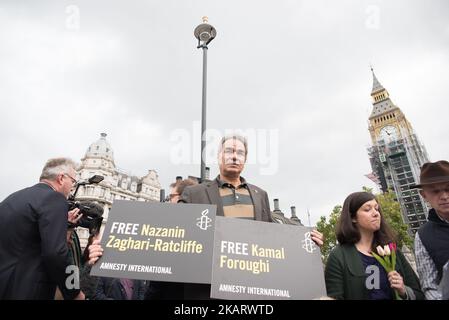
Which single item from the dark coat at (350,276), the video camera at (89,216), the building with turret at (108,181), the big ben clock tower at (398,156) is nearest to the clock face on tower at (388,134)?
the big ben clock tower at (398,156)

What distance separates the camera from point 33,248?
2.56 meters

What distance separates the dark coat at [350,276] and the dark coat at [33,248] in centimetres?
247

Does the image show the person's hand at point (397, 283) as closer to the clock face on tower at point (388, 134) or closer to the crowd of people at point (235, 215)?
the crowd of people at point (235, 215)

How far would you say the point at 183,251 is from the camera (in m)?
2.46

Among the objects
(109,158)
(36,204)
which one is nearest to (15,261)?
(36,204)

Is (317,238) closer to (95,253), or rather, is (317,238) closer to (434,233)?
(434,233)

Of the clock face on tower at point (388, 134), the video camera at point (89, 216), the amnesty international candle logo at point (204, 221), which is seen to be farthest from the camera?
the clock face on tower at point (388, 134)

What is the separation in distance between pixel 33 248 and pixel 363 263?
317 cm

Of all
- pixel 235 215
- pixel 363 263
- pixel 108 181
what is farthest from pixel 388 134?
pixel 235 215

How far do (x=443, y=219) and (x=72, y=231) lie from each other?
13.7ft

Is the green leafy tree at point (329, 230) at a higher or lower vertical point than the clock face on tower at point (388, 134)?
lower

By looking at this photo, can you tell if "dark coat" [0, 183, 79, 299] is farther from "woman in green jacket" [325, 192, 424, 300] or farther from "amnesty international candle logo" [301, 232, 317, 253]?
"woman in green jacket" [325, 192, 424, 300]

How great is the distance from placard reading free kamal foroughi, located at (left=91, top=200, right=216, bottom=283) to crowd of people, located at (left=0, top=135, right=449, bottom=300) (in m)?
0.17

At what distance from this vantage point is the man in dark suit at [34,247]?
239 centimetres
